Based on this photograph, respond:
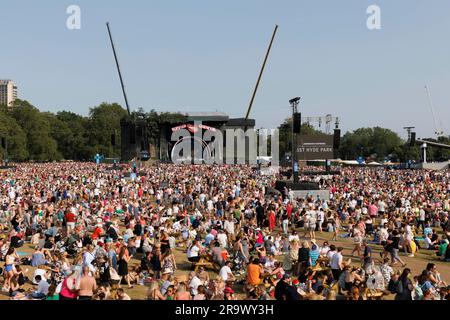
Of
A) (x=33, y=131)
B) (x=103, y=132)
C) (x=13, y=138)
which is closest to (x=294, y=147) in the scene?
(x=13, y=138)

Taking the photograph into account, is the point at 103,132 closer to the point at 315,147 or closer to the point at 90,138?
the point at 90,138

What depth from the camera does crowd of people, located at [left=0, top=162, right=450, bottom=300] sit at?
30.4 feet

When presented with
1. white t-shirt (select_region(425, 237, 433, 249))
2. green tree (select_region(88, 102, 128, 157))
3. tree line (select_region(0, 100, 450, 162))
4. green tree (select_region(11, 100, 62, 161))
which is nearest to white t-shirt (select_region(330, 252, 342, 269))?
white t-shirt (select_region(425, 237, 433, 249))

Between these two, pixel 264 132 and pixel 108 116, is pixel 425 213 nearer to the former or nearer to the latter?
pixel 264 132

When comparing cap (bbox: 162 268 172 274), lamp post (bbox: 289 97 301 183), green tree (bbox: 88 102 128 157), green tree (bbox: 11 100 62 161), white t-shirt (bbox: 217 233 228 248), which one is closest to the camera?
cap (bbox: 162 268 172 274)

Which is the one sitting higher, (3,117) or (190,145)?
(3,117)

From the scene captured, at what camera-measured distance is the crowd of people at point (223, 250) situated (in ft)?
30.4

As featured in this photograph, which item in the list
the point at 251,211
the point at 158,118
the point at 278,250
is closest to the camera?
the point at 278,250

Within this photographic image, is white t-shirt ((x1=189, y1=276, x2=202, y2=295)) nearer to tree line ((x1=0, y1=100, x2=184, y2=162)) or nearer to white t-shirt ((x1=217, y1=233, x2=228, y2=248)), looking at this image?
white t-shirt ((x1=217, y1=233, x2=228, y2=248))

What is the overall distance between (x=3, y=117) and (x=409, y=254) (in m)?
86.8

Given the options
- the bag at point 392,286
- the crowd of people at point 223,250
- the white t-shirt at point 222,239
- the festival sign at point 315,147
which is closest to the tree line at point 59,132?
the festival sign at point 315,147

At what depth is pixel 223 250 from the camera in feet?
41.3
